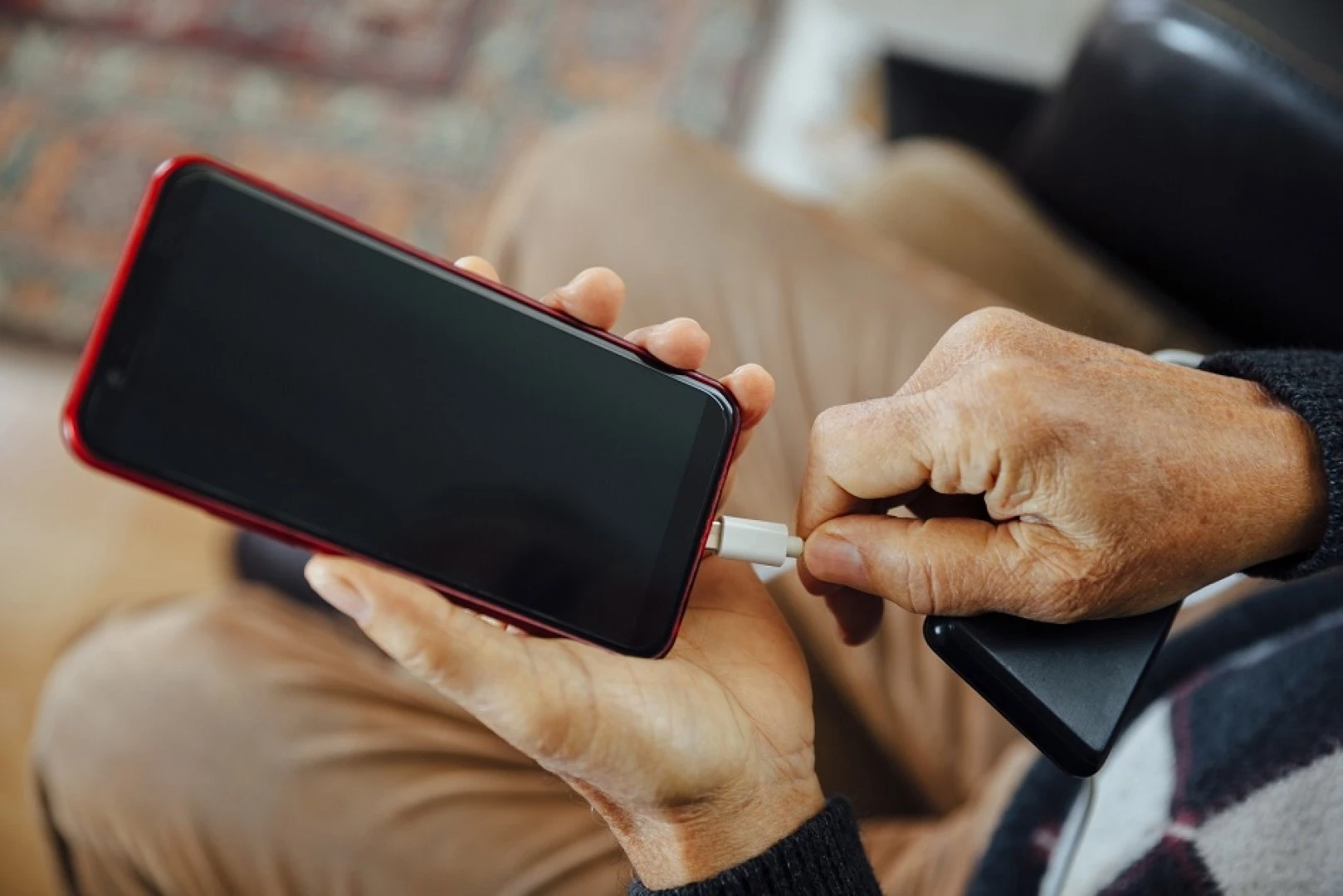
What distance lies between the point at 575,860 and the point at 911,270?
0.57m

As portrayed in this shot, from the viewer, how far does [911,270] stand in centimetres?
85

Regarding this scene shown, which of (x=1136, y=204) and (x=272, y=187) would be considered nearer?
(x=272, y=187)

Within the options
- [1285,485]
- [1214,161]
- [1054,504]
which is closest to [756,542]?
[1054,504]

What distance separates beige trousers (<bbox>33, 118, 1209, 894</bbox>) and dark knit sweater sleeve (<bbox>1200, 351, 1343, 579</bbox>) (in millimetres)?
97

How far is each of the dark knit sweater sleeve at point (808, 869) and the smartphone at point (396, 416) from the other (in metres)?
0.12

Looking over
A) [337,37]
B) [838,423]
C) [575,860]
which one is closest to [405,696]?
[575,860]

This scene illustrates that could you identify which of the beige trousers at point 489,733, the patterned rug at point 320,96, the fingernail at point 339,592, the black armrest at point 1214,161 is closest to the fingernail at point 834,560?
the beige trousers at point 489,733

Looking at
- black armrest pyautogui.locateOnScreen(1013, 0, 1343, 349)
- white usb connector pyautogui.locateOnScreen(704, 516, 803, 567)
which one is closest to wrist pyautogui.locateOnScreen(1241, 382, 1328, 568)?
white usb connector pyautogui.locateOnScreen(704, 516, 803, 567)

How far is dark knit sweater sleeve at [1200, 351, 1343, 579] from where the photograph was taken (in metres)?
0.49

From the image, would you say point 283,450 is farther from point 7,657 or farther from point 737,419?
point 7,657

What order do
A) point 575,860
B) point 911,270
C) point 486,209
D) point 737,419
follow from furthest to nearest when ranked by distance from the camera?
point 486,209
point 911,270
point 575,860
point 737,419

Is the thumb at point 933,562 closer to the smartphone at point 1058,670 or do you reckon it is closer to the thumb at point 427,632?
the smartphone at point 1058,670

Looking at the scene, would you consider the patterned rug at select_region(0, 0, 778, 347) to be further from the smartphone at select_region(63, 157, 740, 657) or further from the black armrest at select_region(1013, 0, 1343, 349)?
the smartphone at select_region(63, 157, 740, 657)

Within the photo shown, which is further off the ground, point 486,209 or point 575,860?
point 486,209
